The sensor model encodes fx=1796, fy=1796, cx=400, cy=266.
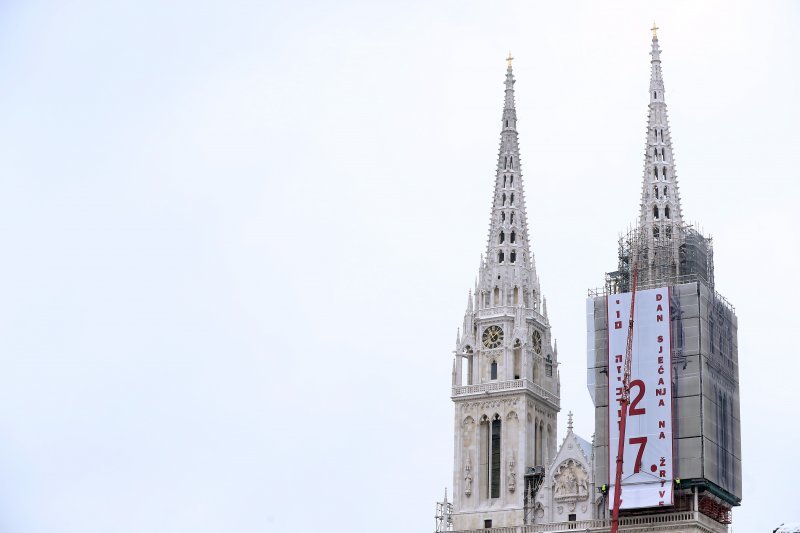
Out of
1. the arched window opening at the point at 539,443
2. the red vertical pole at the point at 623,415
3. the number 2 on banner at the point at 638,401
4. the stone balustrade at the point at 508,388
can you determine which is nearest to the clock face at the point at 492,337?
the stone balustrade at the point at 508,388

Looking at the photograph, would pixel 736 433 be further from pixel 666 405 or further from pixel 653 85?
pixel 653 85

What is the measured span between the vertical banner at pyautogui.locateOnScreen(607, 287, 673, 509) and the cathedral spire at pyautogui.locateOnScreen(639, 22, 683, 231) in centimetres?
685

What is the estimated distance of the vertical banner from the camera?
11556 centimetres

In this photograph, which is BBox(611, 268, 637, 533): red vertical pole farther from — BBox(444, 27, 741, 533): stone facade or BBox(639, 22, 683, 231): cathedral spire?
BBox(639, 22, 683, 231): cathedral spire

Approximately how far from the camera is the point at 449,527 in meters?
123

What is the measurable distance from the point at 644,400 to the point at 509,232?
62.0 feet

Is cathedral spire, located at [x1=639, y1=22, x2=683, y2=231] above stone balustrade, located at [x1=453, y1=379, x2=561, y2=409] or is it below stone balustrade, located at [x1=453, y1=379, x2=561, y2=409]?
above

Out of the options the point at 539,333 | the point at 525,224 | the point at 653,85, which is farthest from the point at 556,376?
the point at 653,85

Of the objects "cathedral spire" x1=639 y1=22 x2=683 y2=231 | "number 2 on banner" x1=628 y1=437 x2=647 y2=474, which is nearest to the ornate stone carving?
"number 2 on banner" x1=628 y1=437 x2=647 y2=474

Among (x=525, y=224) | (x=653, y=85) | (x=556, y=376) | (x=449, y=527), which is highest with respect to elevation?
(x=653, y=85)

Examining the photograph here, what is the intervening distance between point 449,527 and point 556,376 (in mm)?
13837

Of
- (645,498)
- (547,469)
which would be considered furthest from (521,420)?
(645,498)

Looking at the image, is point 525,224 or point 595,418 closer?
point 595,418

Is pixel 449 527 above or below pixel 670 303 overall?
below
